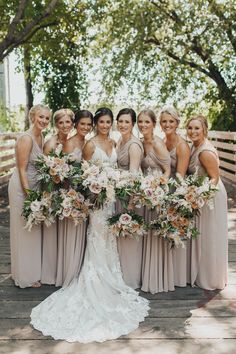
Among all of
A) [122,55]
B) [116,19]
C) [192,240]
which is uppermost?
[116,19]

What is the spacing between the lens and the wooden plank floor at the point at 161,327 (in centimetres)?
359

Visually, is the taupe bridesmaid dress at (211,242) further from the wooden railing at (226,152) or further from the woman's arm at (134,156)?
the wooden railing at (226,152)

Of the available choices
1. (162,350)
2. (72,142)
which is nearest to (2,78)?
(72,142)

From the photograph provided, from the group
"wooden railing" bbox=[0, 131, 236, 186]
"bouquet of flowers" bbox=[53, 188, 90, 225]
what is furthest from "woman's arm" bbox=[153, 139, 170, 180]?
"wooden railing" bbox=[0, 131, 236, 186]

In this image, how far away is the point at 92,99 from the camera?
49.1 ft

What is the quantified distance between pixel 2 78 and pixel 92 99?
11.8 meters

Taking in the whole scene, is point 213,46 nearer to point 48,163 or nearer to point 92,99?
point 92,99

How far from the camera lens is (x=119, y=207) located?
16.5 ft

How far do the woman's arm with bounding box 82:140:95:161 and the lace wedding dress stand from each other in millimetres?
53

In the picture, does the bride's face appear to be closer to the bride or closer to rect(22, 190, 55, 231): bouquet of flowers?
the bride

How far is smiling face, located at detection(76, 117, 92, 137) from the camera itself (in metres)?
4.86

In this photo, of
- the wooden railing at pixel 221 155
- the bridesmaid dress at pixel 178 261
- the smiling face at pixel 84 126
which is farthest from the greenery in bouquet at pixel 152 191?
the wooden railing at pixel 221 155

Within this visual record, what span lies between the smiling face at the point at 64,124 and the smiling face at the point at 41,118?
5.3 inches

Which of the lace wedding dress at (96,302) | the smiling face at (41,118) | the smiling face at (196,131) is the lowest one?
the lace wedding dress at (96,302)
